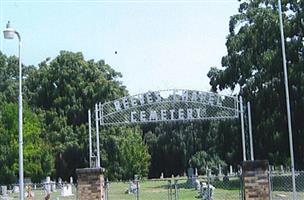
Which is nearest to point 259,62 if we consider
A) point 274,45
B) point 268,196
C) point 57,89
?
point 274,45

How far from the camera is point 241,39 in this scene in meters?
44.8

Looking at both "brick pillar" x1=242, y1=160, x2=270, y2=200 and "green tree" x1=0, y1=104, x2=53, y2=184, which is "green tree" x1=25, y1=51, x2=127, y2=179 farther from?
"brick pillar" x1=242, y1=160, x2=270, y2=200

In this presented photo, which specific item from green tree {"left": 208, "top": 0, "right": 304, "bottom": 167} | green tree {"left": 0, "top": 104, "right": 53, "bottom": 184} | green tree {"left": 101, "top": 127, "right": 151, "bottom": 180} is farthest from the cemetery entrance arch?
green tree {"left": 101, "top": 127, "right": 151, "bottom": 180}

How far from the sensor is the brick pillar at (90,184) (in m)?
19.2

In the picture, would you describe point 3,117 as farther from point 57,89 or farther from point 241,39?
point 241,39

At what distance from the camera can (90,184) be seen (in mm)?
19312

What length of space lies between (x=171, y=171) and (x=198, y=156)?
5474 mm

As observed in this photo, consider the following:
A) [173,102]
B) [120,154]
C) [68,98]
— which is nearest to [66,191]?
[173,102]

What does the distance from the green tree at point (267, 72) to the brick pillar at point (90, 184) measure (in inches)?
867

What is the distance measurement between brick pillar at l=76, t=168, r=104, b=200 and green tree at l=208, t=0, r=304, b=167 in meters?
22.0

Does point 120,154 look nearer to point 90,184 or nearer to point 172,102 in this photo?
point 172,102

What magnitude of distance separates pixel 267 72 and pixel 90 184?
24363 mm

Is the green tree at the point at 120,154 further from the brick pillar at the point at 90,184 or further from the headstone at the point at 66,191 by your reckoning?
the brick pillar at the point at 90,184

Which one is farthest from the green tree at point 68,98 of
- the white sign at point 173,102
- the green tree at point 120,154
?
the white sign at point 173,102
